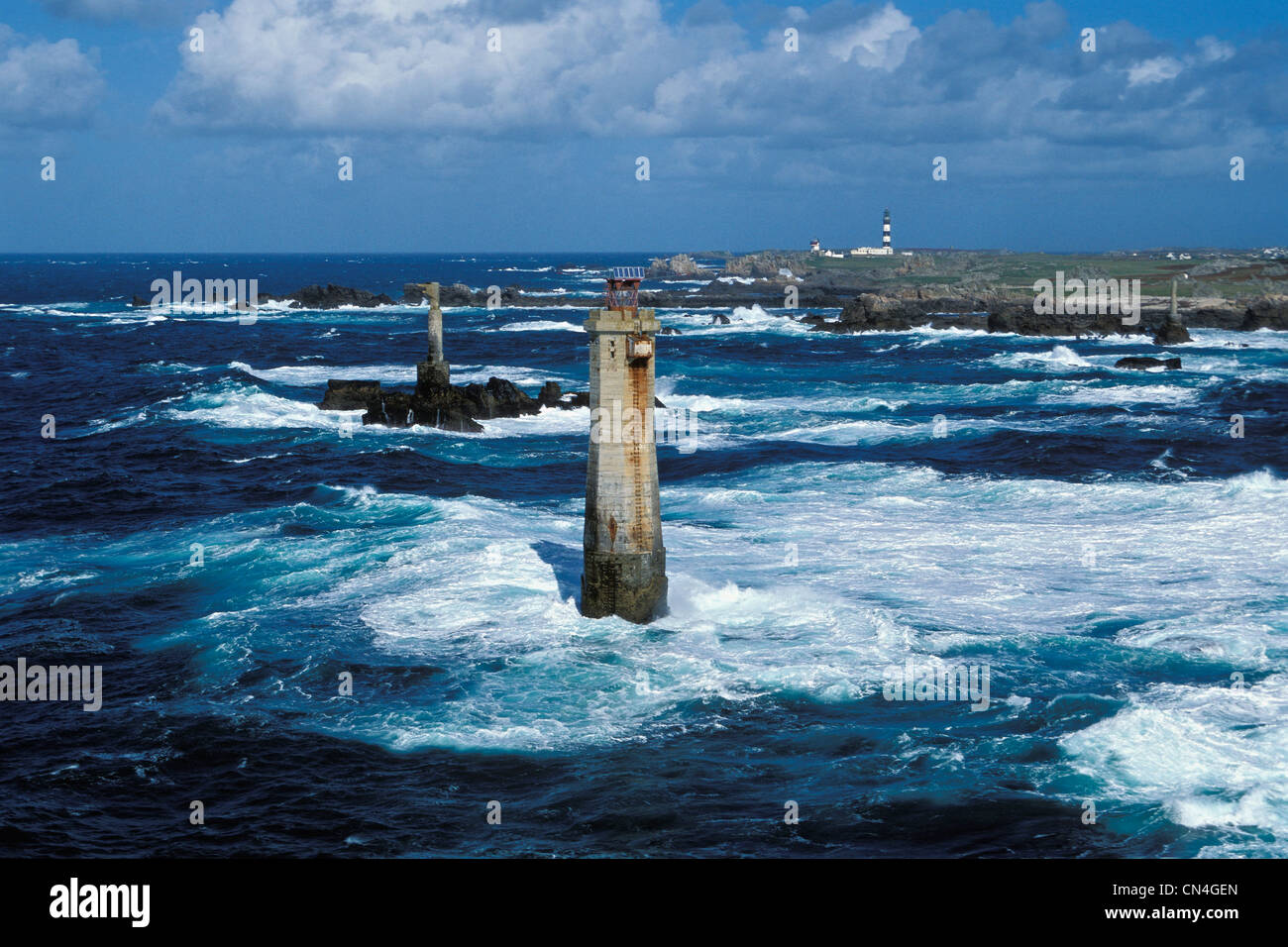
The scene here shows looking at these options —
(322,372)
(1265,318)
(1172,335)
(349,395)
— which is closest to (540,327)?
(322,372)

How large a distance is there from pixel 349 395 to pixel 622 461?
1237 inches

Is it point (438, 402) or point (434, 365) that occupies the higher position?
point (434, 365)

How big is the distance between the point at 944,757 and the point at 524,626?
27.8ft

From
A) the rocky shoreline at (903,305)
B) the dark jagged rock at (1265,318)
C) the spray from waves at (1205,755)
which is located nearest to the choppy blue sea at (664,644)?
the spray from waves at (1205,755)

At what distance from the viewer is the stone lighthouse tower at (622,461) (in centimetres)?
2223

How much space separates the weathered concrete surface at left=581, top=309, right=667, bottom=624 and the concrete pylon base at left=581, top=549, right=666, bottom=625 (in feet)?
0.06

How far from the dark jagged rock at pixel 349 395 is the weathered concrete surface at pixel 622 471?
29350 millimetres

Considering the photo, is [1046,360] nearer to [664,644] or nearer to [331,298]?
[664,644]

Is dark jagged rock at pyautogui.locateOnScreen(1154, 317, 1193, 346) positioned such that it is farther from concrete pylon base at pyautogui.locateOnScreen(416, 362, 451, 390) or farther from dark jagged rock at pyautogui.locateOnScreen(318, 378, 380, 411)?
dark jagged rock at pyautogui.locateOnScreen(318, 378, 380, 411)

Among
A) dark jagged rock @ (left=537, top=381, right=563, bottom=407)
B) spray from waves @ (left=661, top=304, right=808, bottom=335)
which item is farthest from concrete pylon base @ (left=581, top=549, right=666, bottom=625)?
spray from waves @ (left=661, top=304, right=808, bottom=335)

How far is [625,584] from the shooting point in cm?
2278

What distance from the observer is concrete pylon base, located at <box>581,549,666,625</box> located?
894 inches

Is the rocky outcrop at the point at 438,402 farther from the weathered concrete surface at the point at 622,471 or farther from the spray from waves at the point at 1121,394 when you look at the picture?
the weathered concrete surface at the point at 622,471
